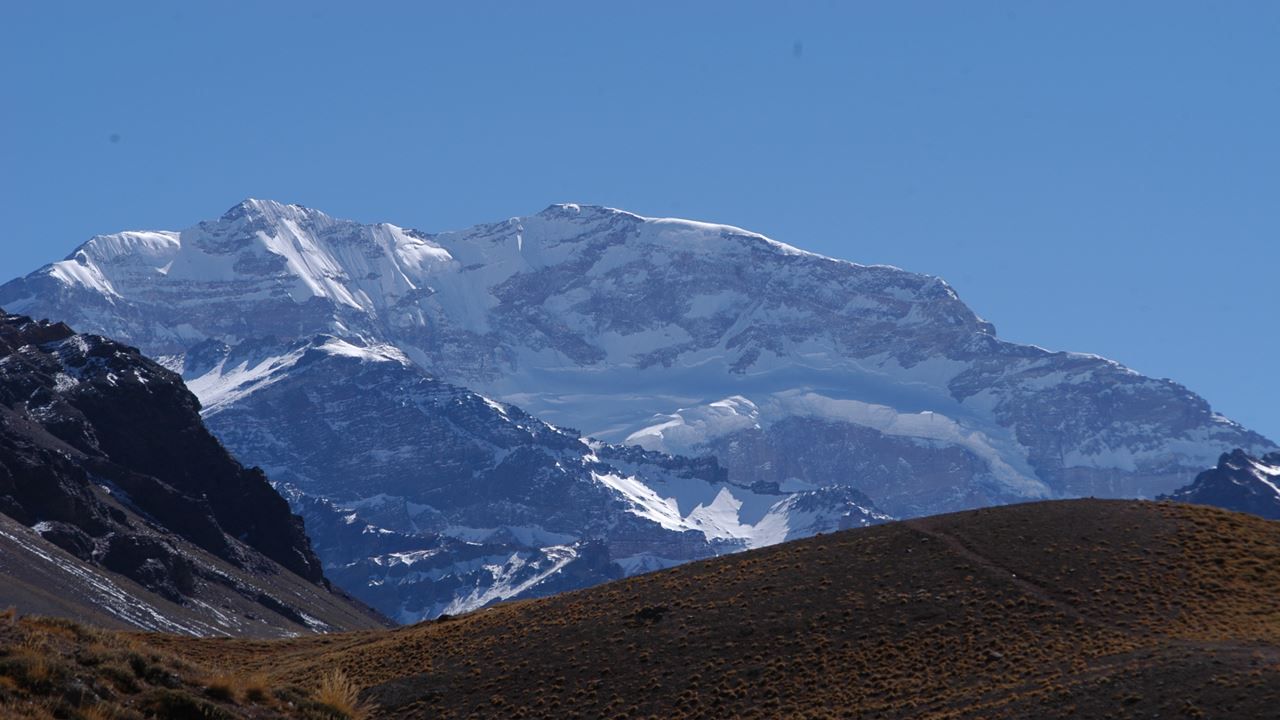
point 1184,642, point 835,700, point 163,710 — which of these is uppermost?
point 1184,642

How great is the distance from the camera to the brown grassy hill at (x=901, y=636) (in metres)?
57.9

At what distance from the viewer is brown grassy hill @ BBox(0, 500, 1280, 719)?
190 feet

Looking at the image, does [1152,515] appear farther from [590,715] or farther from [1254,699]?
[590,715]

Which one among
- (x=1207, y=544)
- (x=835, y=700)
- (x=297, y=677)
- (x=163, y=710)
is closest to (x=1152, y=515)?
(x=1207, y=544)

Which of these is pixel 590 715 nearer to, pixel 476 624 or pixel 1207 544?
pixel 476 624

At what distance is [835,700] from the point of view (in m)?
59.6

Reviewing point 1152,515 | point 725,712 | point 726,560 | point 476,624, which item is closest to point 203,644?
point 476,624

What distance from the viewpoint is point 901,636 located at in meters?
65.0

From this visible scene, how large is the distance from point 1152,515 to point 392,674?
3473cm

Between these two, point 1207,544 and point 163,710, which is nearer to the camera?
point 163,710

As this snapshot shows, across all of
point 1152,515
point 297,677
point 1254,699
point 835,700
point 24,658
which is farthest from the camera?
point 1152,515

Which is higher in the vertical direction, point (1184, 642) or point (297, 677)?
point (1184, 642)

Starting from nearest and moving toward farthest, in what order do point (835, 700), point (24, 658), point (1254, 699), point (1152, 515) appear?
point (24, 658) < point (1254, 699) < point (835, 700) < point (1152, 515)

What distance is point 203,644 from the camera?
81.7 metres
